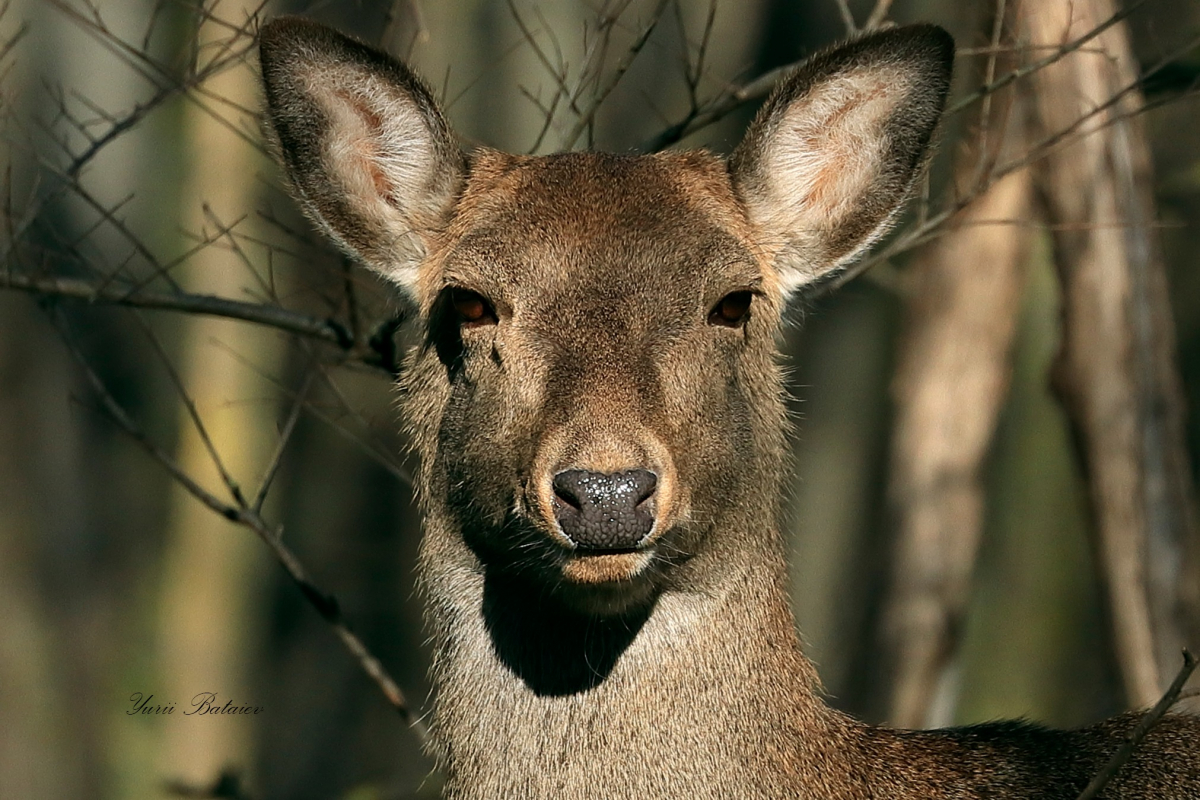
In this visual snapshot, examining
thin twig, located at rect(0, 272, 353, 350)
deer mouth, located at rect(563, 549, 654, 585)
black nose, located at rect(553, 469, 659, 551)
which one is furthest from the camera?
thin twig, located at rect(0, 272, 353, 350)

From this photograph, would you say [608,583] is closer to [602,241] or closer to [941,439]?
[602,241]

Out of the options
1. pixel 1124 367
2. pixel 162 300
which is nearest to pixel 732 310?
pixel 162 300

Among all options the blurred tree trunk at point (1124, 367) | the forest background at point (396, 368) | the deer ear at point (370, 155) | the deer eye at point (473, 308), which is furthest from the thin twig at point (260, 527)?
the blurred tree trunk at point (1124, 367)

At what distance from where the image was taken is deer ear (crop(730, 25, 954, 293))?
514 cm

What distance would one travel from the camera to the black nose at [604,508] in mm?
3934

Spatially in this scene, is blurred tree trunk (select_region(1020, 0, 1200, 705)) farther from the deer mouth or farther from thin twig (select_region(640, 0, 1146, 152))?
the deer mouth

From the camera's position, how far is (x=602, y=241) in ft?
15.4

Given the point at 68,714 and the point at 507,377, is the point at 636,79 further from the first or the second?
the point at 507,377

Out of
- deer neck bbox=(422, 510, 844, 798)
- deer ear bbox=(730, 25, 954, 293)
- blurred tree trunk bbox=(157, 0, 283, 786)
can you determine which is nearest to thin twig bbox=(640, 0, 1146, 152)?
deer ear bbox=(730, 25, 954, 293)

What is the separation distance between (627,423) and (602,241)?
0.74 m

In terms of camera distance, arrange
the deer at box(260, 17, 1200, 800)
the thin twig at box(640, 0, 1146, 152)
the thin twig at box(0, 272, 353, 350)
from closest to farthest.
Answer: the deer at box(260, 17, 1200, 800) → the thin twig at box(0, 272, 353, 350) → the thin twig at box(640, 0, 1146, 152)

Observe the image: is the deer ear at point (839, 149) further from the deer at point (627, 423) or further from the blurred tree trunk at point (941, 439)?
the blurred tree trunk at point (941, 439)

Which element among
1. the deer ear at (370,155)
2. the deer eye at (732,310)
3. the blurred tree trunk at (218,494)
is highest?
the deer ear at (370,155)

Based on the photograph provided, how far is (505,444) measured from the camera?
177 inches
